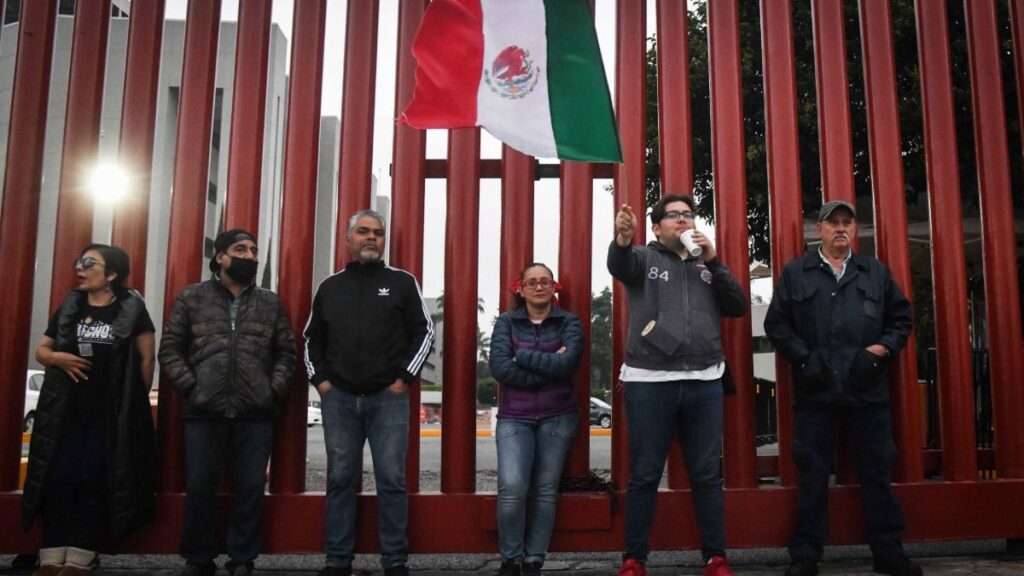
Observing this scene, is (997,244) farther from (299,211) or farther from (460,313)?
(299,211)

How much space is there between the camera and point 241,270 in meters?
4.48

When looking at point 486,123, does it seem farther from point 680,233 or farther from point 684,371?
point 684,371

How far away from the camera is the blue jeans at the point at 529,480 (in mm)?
4266

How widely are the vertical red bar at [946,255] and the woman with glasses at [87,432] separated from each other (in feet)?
15.0

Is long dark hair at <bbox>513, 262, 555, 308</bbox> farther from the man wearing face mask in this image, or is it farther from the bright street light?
the bright street light

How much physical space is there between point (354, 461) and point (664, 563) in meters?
1.94

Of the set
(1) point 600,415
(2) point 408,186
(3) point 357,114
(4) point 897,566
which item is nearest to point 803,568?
(4) point 897,566

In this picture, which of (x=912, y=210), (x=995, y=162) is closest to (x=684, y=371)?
(x=995, y=162)

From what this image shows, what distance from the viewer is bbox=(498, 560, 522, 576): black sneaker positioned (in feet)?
13.9

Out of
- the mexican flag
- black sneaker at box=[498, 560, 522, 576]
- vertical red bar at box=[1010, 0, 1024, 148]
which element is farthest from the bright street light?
vertical red bar at box=[1010, 0, 1024, 148]

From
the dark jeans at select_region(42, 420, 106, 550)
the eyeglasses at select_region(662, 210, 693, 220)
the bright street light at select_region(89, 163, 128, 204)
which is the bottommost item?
the dark jeans at select_region(42, 420, 106, 550)

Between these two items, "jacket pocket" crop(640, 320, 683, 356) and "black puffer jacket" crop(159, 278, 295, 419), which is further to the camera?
"black puffer jacket" crop(159, 278, 295, 419)

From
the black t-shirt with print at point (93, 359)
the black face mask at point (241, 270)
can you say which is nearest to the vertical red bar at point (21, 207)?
the black t-shirt with print at point (93, 359)

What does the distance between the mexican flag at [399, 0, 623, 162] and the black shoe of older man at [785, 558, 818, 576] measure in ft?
7.41
